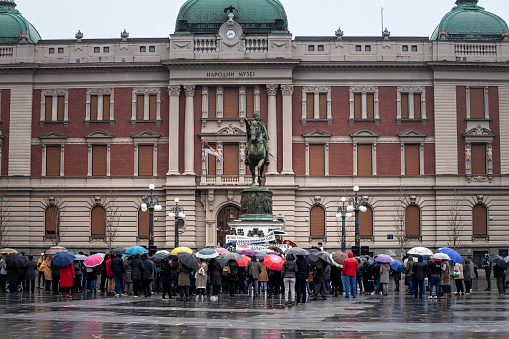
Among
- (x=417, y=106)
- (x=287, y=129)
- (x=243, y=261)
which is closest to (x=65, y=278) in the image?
(x=243, y=261)

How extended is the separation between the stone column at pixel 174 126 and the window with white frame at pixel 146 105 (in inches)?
49.6

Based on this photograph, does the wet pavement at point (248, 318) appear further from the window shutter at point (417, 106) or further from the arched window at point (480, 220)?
the window shutter at point (417, 106)

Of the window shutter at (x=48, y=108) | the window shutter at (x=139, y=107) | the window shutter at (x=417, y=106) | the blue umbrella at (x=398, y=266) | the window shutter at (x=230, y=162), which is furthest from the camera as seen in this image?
the window shutter at (x=48, y=108)

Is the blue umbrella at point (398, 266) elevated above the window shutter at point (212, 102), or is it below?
below

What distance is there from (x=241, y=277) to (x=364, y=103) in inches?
1170

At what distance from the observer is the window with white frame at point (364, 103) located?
2298 inches

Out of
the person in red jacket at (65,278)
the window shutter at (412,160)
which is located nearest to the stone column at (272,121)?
the window shutter at (412,160)

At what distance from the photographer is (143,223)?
58.2m

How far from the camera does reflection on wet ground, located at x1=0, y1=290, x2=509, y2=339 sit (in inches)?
704

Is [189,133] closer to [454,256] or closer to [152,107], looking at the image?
[152,107]

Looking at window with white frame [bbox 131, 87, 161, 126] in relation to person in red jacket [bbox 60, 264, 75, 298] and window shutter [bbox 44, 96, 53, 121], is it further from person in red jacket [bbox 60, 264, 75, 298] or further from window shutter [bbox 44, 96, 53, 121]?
person in red jacket [bbox 60, 264, 75, 298]

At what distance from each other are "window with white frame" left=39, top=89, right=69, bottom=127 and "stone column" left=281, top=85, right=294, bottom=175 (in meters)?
17.0

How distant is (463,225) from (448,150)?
18.9 feet

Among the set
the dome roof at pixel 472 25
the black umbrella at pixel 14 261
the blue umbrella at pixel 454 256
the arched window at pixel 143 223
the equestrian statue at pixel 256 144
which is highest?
the dome roof at pixel 472 25
